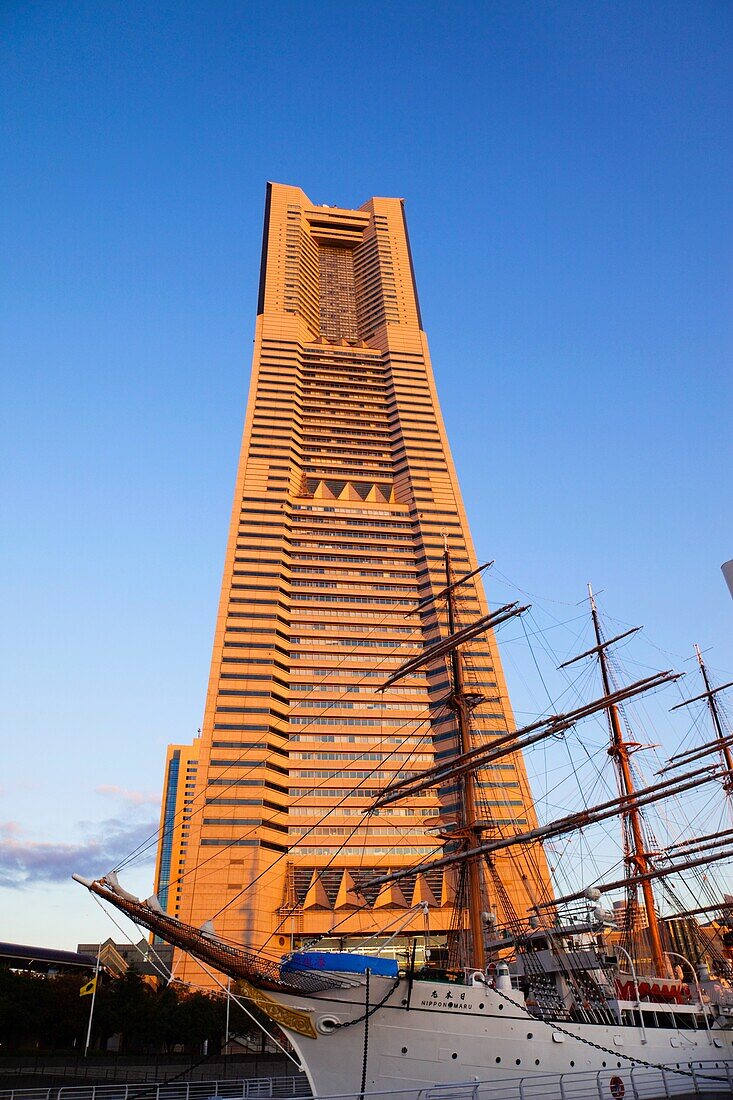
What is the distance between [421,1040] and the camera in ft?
65.2

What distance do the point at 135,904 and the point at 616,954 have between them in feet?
64.9

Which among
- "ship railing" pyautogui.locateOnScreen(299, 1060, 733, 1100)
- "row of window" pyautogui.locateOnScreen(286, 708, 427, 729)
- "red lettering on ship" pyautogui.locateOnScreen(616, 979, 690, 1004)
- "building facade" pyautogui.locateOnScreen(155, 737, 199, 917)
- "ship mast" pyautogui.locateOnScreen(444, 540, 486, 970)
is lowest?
"ship railing" pyautogui.locateOnScreen(299, 1060, 733, 1100)

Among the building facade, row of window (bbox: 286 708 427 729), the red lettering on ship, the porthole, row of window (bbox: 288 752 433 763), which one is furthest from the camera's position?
the building facade

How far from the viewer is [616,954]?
96.4ft

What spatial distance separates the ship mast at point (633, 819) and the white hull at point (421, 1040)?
19052mm

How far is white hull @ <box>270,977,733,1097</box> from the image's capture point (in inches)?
770

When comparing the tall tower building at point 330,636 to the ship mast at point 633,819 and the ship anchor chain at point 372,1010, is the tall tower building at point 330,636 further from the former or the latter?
the ship anchor chain at point 372,1010

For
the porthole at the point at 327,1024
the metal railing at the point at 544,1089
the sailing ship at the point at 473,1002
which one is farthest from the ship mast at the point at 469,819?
the porthole at the point at 327,1024

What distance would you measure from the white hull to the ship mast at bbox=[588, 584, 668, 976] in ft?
62.5

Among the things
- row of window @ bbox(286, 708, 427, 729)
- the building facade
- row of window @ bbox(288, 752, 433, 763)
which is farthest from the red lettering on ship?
the building facade

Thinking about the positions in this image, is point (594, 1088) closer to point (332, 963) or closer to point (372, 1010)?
point (372, 1010)

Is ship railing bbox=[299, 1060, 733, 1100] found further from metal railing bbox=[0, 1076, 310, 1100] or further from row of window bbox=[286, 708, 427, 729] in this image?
row of window bbox=[286, 708, 427, 729]

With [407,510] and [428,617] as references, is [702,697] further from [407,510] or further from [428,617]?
[407,510]

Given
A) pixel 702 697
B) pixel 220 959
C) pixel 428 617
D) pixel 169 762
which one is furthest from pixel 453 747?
pixel 169 762
